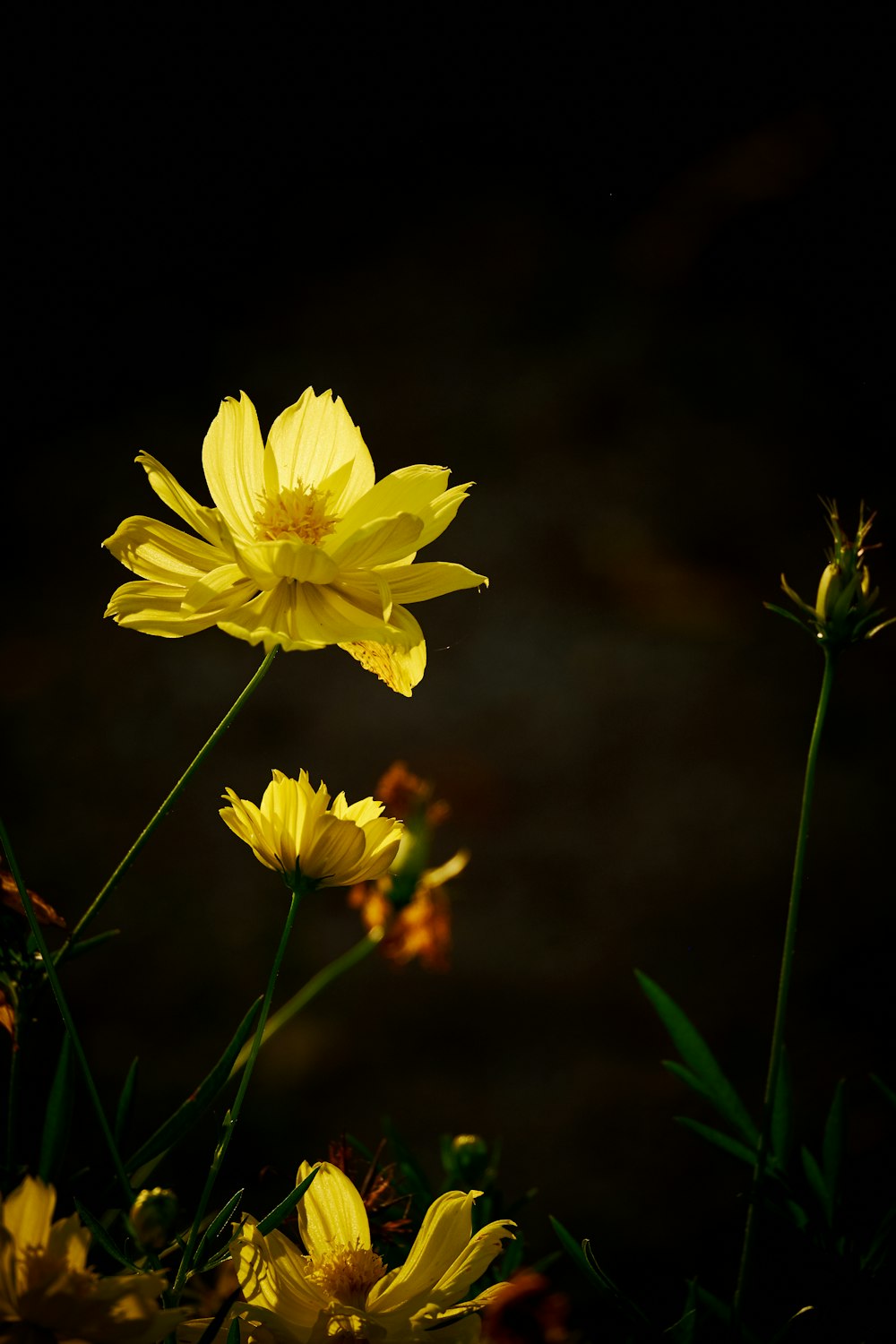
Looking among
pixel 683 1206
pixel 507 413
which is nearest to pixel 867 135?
pixel 507 413

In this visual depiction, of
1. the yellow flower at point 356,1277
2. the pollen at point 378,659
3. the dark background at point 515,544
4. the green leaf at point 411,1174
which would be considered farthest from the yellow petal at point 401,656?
the dark background at point 515,544

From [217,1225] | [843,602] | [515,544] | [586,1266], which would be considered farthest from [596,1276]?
[515,544]

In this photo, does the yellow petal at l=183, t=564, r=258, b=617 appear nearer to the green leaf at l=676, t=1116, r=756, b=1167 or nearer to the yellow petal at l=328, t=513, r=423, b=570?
the yellow petal at l=328, t=513, r=423, b=570

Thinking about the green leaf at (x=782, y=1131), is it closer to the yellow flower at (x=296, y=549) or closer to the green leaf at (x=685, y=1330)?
the green leaf at (x=685, y=1330)

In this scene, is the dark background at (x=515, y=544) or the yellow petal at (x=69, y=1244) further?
the dark background at (x=515, y=544)

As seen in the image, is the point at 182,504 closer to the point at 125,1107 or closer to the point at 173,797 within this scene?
the point at 173,797

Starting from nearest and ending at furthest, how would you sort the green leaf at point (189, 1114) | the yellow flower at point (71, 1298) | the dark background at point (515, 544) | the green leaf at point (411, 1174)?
the yellow flower at point (71, 1298) → the green leaf at point (189, 1114) → the green leaf at point (411, 1174) → the dark background at point (515, 544)
